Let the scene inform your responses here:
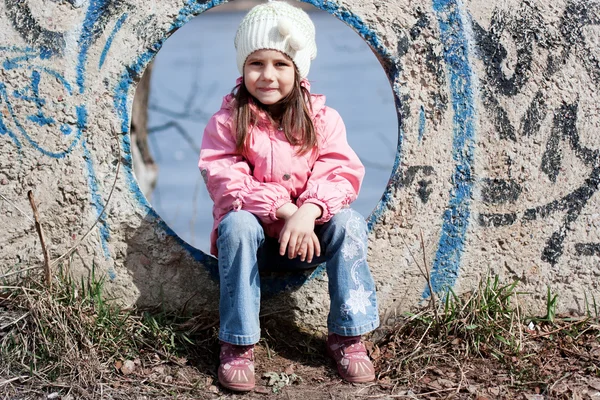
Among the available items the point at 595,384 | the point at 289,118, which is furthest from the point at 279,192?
the point at 595,384

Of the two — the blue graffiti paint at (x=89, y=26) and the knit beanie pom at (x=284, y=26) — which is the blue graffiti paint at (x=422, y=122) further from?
the blue graffiti paint at (x=89, y=26)

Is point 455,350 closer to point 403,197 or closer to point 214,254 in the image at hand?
point 403,197

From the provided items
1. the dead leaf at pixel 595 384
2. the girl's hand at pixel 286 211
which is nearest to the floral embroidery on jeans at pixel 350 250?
the girl's hand at pixel 286 211

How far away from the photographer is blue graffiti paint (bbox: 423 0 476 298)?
10.6 feet

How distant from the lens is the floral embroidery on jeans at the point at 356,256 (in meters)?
2.87

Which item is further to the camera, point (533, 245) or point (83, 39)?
point (533, 245)

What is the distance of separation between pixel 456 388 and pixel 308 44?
4.50 feet

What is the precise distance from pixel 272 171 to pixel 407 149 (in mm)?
591

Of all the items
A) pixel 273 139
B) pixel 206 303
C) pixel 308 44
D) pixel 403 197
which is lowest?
pixel 206 303

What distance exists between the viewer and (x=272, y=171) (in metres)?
3.00

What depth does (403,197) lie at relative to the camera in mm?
Result: 3268

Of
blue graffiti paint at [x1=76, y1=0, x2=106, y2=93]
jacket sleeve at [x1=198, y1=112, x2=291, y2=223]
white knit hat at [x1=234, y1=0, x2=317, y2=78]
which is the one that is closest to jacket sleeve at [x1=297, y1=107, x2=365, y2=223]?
jacket sleeve at [x1=198, y1=112, x2=291, y2=223]

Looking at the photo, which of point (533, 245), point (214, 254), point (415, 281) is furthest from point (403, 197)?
point (214, 254)

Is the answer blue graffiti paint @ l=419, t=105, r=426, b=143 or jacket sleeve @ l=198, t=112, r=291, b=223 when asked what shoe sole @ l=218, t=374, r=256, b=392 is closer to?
jacket sleeve @ l=198, t=112, r=291, b=223
